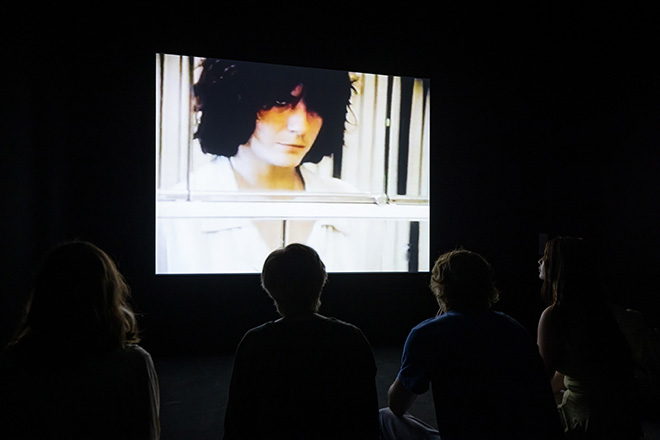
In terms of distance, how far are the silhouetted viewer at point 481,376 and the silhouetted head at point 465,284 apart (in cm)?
2

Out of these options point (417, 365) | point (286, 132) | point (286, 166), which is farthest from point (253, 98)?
point (417, 365)

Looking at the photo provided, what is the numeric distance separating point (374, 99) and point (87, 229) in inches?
86.1

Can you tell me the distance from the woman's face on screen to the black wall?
0.44 meters

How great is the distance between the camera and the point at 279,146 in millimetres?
3266

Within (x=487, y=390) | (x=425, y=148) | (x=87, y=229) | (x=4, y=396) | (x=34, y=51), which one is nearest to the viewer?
(x=4, y=396)

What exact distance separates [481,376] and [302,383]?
45 cm

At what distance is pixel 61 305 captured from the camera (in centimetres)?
98

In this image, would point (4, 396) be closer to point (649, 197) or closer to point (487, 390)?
point (487, 390)

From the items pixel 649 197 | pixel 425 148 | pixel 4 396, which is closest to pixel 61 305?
pixel 4 396

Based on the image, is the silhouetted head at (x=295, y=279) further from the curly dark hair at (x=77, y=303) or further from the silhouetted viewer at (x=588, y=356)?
the silhouetted viewer at (x=588, y=356)

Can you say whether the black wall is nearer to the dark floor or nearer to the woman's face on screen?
the dark floor

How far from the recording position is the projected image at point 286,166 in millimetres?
3131

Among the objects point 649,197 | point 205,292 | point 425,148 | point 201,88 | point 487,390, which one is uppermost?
point 201,88

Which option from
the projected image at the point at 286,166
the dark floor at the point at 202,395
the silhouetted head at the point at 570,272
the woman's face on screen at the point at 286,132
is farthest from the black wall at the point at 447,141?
the silhouetted head at the point at 570,272
